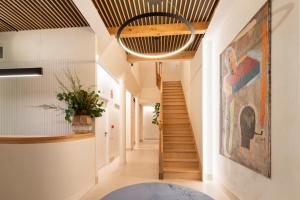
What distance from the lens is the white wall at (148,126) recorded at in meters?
13.9

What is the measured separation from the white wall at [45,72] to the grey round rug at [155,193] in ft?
9.66

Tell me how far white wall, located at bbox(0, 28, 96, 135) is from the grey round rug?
2.94 metres

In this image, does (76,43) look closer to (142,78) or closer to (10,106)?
(10,106)

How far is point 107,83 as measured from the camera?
5.68m

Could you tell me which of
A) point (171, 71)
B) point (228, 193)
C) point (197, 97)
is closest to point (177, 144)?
point (197, 97)

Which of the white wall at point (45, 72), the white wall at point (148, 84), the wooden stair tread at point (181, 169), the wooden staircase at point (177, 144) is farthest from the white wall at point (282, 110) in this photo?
the white wall at point (148, 84)

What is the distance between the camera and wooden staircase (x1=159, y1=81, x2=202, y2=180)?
496cm

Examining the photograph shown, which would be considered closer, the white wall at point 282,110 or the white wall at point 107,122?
the white wall at point 282,110

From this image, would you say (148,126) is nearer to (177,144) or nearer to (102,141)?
(177,144)

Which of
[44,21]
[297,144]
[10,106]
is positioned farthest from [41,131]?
[297,144]

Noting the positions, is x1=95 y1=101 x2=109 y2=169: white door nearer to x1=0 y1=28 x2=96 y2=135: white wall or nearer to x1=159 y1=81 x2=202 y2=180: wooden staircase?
x1=0 y1=28 x2=96 y2=135: white wall

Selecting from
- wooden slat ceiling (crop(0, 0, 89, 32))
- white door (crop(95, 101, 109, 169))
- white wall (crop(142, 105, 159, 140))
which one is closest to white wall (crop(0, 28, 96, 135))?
wooden slat ceiling (crop(0, 0, 89, 32))

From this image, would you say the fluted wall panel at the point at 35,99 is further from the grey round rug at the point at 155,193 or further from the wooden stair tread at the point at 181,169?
the grey round rug at the point at 155,193

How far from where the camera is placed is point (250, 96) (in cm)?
280
